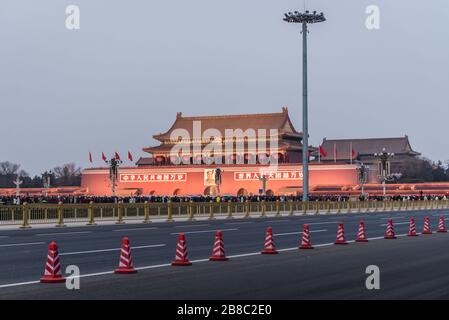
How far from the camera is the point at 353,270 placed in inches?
678

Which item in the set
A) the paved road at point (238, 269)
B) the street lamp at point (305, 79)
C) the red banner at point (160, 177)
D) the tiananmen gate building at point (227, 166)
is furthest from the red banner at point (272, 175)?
the paved road at point (238, 269)

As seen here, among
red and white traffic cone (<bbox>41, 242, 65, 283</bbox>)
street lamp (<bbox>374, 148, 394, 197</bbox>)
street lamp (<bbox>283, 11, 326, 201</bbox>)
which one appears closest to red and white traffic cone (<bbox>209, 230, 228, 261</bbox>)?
red and white traffic cone (<bbox>41, 242, 65, 283</bbox>)

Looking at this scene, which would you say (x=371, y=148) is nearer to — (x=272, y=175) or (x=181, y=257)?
(x=272, y=175)

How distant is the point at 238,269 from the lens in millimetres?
17312

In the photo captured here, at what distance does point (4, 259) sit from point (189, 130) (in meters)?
100

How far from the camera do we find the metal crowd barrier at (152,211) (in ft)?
126

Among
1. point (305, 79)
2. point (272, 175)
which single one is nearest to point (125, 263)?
point (305, 79)

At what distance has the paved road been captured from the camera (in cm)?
1356

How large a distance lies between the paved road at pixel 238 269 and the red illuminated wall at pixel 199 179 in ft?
249

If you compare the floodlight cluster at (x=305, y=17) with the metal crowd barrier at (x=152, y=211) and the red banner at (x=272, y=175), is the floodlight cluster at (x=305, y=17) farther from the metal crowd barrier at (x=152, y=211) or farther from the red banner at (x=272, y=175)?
the red banner at (x=272, y=175)

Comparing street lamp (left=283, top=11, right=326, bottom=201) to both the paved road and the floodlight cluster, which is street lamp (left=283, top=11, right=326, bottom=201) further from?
the paved road

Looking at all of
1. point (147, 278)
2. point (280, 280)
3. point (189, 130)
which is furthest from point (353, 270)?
point (189, 130)

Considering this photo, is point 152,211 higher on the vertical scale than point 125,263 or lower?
lower

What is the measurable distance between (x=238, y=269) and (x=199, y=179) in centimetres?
9182
